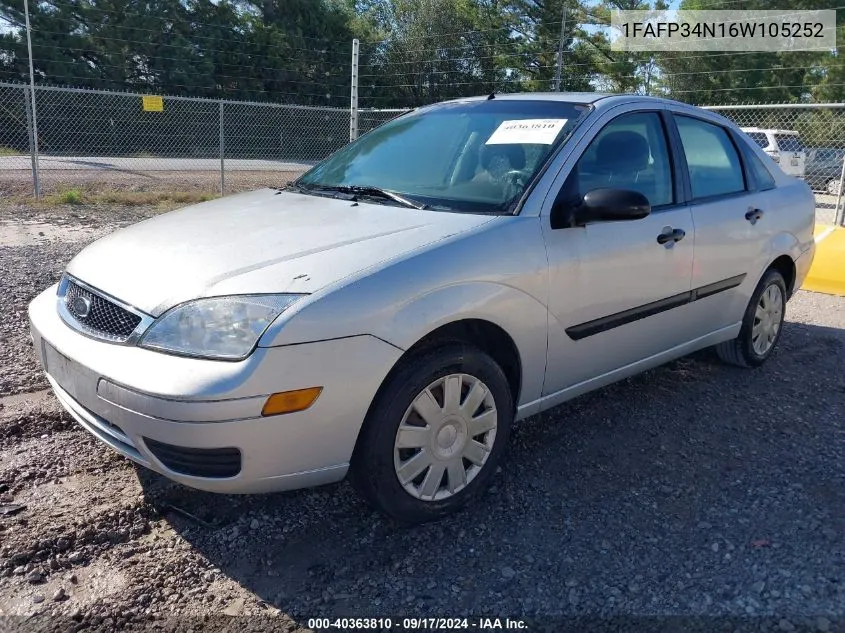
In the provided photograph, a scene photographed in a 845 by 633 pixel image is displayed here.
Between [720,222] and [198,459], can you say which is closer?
[198,459]

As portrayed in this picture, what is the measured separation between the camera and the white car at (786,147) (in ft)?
50.3

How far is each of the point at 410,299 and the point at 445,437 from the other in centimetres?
59

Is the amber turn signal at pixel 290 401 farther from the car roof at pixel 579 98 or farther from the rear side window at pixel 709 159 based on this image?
the rear side window at pixel 709 159

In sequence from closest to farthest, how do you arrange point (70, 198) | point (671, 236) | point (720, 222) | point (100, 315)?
1. point (100, 315)
2. point (671, 236)
3. point (720, 222)
4. point (70, 198)

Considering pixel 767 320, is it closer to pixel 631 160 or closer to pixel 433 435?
→ pixel 631 160

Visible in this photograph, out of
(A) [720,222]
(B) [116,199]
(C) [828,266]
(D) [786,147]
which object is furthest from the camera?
(D) [786,147]

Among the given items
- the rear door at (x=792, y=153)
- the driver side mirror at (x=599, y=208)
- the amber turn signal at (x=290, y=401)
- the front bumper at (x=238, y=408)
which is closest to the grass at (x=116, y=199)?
the front bumper at (x=238, y=408)

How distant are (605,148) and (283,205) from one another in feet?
5.19

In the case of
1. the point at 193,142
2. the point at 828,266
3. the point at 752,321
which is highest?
the point at 193,142

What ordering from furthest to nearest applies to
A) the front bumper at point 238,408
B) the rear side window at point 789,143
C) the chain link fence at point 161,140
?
the chain link fence at point 161,140 < the rear side window at point 789,143 < the front bumper at point 238,408

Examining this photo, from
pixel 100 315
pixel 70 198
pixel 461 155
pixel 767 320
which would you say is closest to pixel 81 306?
pixel 100 315

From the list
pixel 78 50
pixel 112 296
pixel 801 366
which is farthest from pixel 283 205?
pixel 78 50

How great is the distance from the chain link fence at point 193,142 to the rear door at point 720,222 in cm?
978

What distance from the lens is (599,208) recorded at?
9.87 feet
